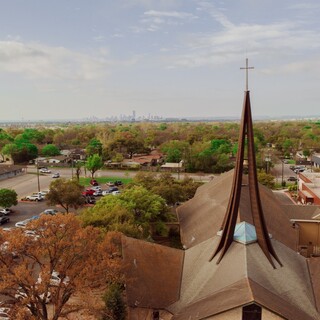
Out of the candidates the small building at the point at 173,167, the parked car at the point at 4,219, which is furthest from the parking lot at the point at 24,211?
the small building at the point at 173,167

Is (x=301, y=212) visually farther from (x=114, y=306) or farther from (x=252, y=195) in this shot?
(x=114, y=306)

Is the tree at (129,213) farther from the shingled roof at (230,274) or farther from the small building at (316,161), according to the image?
the small building at (316,161)

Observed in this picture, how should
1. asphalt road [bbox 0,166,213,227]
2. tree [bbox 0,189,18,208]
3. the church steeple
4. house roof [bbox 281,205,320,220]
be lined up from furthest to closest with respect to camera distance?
asphalt road [bbox 0,166,213,227] < tree [bbox 0,189,18,208] < house roof [bbox 281,205,320,220] < the church steeple

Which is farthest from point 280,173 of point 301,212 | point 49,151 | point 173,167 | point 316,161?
point 49,151

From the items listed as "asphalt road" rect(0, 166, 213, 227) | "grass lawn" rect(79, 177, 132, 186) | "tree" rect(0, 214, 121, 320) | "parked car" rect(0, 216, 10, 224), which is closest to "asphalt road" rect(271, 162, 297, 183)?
"asphalt road" rect(0, 166, 213, 227)

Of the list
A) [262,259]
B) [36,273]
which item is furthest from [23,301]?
[262,259]

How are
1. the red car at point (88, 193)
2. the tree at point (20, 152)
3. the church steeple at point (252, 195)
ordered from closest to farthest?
the church steeple at point (252, 195), the red car at point (88, 193), the tree at point (20, 152)

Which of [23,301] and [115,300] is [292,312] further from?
[23,301]

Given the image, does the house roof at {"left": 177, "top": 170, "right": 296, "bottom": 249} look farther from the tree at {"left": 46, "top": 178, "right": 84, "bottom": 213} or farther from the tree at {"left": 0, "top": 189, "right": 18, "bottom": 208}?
the tree at {"left": 0, "top": 189, "right": 18, "bottom": 208}
